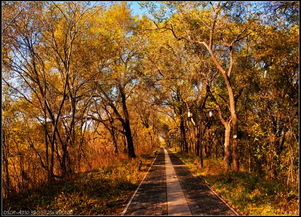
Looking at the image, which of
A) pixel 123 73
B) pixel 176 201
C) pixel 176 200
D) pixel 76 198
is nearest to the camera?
pixel 76 198

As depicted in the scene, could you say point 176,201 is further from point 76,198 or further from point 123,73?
point 123,73

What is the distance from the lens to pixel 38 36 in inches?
438

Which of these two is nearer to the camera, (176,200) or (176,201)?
(176,201)

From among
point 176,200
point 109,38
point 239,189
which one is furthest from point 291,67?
point 109,38

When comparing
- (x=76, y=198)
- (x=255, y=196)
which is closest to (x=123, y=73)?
(x=76, y=198)

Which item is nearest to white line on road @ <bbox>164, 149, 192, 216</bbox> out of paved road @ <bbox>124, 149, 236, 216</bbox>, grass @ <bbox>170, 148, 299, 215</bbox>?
paved road @ <bbox>124, 149, 236, 216</bbox>

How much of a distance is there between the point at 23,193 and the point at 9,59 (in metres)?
6.38

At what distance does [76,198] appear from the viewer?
8.12m

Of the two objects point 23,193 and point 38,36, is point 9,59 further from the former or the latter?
point 23,193

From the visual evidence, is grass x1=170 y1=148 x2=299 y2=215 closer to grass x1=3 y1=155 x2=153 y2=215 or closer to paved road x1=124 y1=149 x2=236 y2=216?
paved road x1=124 y1=149 x2=236 y2=216

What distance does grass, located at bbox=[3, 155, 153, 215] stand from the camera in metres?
7.38

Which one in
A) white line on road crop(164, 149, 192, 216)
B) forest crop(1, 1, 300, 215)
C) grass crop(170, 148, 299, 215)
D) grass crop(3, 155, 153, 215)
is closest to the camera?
grass crop(170, 148, 299, 215)

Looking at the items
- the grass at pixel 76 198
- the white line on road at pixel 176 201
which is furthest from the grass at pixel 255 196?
the grass at pixel 76 198

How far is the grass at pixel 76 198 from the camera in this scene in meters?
7.38
